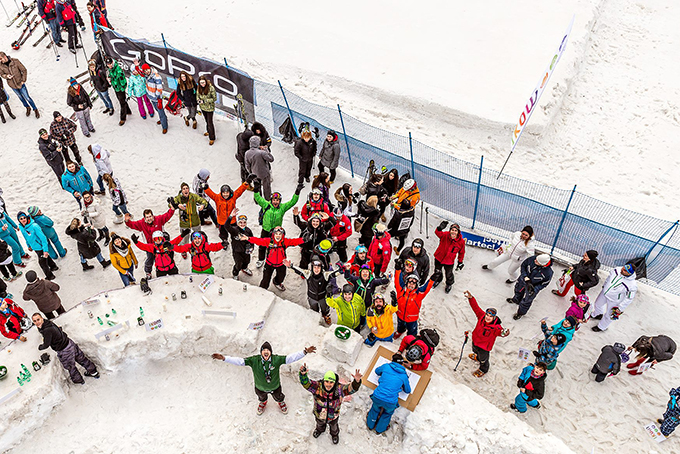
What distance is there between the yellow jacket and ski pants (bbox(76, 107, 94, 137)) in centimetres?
981

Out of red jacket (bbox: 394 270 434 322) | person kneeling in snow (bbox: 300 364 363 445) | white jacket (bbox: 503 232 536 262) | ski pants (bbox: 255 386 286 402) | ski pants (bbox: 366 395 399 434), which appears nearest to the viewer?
person kneeling in snow (bbox: 300 364 363 445)

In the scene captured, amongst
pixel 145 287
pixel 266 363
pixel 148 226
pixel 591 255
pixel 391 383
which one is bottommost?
pixel 145 287

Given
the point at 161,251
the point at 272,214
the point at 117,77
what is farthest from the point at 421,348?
the point at 117,77

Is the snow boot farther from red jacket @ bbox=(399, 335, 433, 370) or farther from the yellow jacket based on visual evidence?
red jacket @ bbox=(399, 335, 433, 370)

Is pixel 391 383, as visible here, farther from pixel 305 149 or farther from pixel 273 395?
pixel 305 149

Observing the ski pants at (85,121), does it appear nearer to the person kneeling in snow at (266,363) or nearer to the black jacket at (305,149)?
the black jacket at (305,149)

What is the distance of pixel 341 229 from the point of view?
8.85m

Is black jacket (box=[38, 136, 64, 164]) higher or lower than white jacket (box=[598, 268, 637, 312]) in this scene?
lower

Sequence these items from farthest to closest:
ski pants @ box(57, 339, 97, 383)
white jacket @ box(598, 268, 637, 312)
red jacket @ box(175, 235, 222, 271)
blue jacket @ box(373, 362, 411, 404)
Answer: red jacket @ box(175, 235, 222, 271), white jacket @ box(598, 268, 637, 312), ski pants @ box(57, 339, 97, 383), blue jacket @ box(373, 362, 411, 404)

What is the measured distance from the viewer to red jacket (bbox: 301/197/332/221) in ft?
29.4

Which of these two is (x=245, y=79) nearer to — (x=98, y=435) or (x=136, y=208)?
(x=136, y=208)

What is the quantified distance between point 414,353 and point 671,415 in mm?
4125

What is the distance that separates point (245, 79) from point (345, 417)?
839cm

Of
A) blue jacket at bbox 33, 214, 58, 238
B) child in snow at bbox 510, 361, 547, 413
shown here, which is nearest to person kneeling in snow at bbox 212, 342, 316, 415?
child in snow at bbox 510, 361, 547, 413
